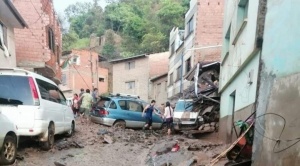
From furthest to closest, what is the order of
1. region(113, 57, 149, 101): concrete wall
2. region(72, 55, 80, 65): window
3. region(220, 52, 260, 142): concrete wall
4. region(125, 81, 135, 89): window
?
region(72, 55, 80, 65): window, region(125, 81, 135, 89): window, region(113, 57, 149, 101): concrete wall, region(220, 52, 260, 142): concrete wall

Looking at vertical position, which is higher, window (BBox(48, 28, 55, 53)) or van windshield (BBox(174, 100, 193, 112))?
window (BBox(48, 28, 55, 53))

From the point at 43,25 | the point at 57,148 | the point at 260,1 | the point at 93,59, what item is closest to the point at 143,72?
the point at 93,59

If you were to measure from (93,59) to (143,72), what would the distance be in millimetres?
9913

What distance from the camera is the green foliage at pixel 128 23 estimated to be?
46.8 meters

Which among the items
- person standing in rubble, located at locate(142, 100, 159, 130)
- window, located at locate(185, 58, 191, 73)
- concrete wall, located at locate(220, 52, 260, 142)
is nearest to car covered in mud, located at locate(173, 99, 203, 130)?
person standing in rubble, located at locate(142, 100, 159, 130)

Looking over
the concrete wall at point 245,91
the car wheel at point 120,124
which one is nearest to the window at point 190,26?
the car wheel at point 120,124

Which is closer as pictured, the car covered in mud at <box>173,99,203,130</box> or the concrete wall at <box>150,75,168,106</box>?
the car covered in mud at <box>173,99,203,130</box>

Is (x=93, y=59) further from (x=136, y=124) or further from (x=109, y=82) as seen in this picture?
(x=136, y=124)

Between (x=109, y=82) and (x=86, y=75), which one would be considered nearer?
(x=86, y=75)

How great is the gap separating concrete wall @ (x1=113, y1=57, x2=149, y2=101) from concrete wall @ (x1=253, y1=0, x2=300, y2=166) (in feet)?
111

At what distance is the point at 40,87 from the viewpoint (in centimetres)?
769

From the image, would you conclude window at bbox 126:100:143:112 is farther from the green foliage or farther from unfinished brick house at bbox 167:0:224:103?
the green foliage

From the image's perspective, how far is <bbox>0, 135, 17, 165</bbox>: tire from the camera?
5996 millimetres

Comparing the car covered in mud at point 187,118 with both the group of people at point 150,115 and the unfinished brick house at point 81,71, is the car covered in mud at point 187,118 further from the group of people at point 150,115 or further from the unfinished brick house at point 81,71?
the unfinished brick house at point 81,71
